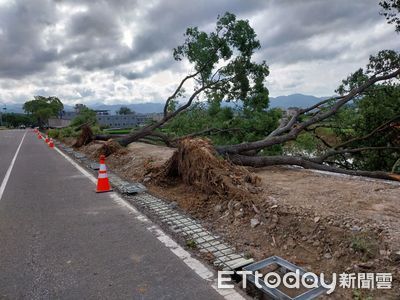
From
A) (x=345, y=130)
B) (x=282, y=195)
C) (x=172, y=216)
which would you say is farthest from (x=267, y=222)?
(x=345, y=130)

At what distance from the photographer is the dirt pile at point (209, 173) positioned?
18.7 ft

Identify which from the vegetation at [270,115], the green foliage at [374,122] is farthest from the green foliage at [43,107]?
the green foliage at [374,122]

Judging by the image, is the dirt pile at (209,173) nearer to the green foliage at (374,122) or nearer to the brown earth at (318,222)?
the brown earth at (318,222)

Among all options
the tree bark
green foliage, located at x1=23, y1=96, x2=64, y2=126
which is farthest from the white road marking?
green foliage, located at x1=23, y1=96, x2=64, y2=126

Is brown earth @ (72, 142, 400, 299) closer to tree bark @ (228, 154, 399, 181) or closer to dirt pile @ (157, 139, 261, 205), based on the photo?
dirt pile @ (157, 139, 261, 205)

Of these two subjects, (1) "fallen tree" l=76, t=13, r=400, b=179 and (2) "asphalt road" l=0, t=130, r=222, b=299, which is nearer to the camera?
(2) "asphalt road" l=0, t=130, r=222, b=299

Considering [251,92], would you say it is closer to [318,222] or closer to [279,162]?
[279,162]

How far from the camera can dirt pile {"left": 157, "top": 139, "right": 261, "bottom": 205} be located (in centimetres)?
571

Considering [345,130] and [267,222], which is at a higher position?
[345,130]

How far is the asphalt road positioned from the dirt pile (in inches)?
63.2

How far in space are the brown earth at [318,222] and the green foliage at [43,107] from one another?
3554 inches

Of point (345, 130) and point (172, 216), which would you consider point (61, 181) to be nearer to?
point (172, 216)

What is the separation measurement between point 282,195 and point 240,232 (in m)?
1.35

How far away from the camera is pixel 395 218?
4129 millimetres
